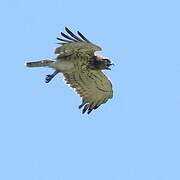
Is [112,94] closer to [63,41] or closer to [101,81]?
[101,81]

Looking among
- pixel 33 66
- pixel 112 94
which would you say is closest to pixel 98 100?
pixel 112 94

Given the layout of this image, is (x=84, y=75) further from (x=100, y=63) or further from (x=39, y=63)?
(x=39, y=63)

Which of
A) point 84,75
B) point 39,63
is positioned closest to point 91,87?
point 84,75

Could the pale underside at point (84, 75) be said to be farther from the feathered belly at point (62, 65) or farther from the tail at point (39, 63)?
the tail at point (39, 63)

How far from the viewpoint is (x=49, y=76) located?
34375mm

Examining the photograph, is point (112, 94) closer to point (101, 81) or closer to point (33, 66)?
point (101, 81)

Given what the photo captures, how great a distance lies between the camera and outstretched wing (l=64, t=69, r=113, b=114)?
114 feet

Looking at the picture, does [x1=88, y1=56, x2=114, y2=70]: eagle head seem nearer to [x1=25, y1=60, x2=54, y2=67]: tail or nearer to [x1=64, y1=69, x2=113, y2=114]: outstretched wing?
[x1=64, y1=69, x2=113, y2=114]: outstretched wing

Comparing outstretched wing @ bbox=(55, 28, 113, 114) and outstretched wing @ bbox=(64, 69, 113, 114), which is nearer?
outstretched wing @ bbox=(55, 28, 113, 114)

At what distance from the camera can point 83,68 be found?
113 feet

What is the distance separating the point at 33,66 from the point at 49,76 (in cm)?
92

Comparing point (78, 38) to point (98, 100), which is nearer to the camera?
point (78, 38)

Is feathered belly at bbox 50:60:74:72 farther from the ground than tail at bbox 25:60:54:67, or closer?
farther from the ground

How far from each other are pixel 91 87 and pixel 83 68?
1.09 m
